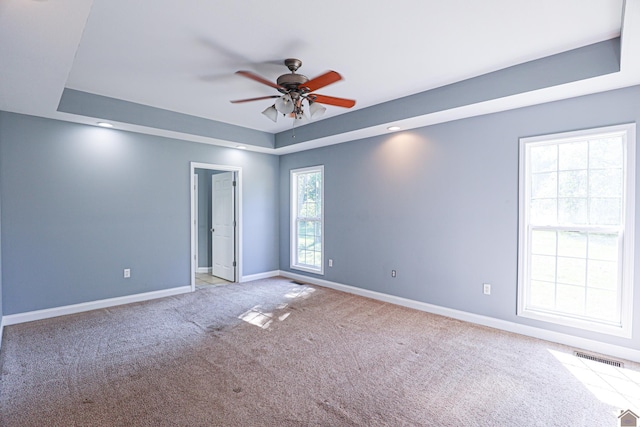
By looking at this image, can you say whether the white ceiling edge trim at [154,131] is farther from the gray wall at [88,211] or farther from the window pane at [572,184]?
the window pane at [572,184]

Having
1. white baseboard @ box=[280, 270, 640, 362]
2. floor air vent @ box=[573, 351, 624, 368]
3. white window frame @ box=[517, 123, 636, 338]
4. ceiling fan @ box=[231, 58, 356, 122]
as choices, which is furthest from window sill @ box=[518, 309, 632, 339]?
ceiling fan @ box=[231, 58, 356, 122]

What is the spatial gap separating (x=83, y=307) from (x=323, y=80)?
13.6ft

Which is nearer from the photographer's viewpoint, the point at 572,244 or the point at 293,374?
the point at 293,374

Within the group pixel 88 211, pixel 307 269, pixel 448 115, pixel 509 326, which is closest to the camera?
pixel 509 326

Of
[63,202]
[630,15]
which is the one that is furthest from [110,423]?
[630,15]

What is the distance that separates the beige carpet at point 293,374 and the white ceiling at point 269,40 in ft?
8.01

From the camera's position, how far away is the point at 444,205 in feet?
13.1

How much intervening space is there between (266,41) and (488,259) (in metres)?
3.25

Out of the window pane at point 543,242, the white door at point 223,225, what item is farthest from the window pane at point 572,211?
the white door at point 223,225

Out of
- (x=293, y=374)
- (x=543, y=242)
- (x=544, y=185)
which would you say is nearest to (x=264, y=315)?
(x=293, y=374)

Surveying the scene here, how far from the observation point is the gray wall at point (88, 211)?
11.9ft

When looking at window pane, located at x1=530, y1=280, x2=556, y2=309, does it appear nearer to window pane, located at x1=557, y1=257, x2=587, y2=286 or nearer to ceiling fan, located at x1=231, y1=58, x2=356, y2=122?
window pane, located at x1=557, y1=257, x2=587, y2=286

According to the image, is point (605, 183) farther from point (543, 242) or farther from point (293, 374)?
point (293, 374)

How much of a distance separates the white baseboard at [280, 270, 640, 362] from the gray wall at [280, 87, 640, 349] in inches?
2.2
